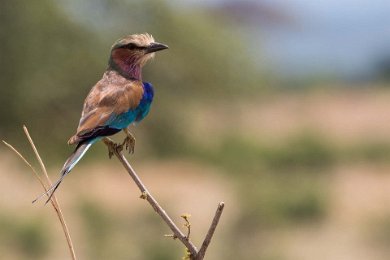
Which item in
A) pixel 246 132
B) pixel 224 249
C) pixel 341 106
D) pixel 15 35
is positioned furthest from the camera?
pixel 341 106

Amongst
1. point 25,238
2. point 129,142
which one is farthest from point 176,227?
point 25,238

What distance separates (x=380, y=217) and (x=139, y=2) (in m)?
8.23

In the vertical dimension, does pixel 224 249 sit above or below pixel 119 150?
below

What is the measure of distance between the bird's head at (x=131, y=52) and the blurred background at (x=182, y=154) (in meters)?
11.6

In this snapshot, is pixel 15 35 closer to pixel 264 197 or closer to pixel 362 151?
pixel 264 197

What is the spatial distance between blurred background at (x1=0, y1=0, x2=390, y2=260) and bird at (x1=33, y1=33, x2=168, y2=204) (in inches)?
457

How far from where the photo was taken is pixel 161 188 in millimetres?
22531

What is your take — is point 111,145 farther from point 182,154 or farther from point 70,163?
point 182,154

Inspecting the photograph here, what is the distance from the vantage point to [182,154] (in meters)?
27.2

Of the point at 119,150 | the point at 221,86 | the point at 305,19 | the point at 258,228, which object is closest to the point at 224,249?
the point at 258,228

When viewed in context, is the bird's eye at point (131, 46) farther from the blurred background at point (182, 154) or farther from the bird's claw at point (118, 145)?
the blurred background at point (182, 154)

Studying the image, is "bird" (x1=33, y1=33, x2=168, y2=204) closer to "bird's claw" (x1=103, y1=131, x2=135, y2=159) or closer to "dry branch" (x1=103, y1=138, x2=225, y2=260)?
"bird's claw" (x1=103, y1=131, x2=135, y2=159)

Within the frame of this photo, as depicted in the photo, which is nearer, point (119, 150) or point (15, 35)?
point (119, 150)

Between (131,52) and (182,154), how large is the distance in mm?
24382
